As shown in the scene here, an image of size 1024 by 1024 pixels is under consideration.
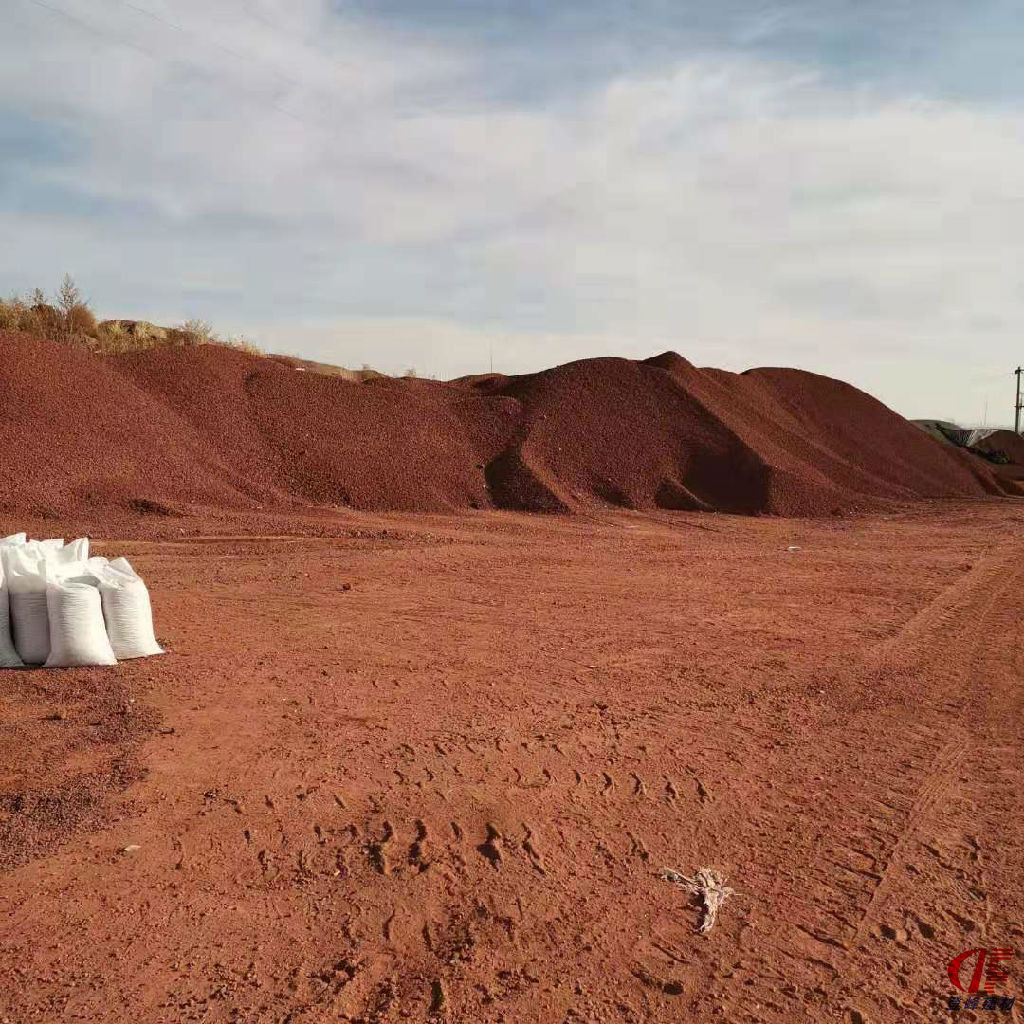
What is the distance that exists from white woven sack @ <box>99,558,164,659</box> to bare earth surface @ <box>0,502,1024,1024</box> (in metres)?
0.26

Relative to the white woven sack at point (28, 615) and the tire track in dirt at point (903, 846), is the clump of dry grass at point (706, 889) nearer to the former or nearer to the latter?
the tire track in dirt at point (903, 846)

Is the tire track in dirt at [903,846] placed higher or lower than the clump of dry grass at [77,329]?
lower

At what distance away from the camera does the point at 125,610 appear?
6773 millimetres

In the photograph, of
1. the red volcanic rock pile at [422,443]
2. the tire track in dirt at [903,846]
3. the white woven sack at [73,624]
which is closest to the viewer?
the tire track in dirt at [903,846]

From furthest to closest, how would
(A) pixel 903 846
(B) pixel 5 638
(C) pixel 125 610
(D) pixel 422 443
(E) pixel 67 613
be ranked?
(D) pixel 422 443 < (C) pixel 125 610 < (B) pixel 5 638 < (E) pixel 67 613 < (A) pixel 903 846

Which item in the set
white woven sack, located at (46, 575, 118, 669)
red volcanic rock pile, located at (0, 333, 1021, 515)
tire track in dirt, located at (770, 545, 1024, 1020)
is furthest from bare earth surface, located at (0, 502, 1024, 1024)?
red volcanic rock pile, located at (0, 333, 1021, 515)

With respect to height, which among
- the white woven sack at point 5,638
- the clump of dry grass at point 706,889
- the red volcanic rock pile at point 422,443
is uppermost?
the red volcanic rock pile at point 422,443

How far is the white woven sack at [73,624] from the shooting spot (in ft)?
21.1

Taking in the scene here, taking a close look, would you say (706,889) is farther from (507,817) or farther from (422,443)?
(422,443)

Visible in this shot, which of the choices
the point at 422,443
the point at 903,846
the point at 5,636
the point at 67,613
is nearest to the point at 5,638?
the point at 5,636

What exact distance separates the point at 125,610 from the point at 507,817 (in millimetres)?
3866

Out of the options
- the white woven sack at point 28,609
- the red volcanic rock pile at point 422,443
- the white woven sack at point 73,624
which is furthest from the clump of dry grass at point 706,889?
the red volcanic rock pile at point 422,443

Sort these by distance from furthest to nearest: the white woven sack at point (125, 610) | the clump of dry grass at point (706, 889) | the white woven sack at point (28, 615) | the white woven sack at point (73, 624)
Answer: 1. the white woven sack at point (125, 610)
2. the white woven sack at point (28, 615)
3. the white woven sack at point (73, 624)
4. the clump of dry grass at point (706, 889)

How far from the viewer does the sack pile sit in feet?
21.2
